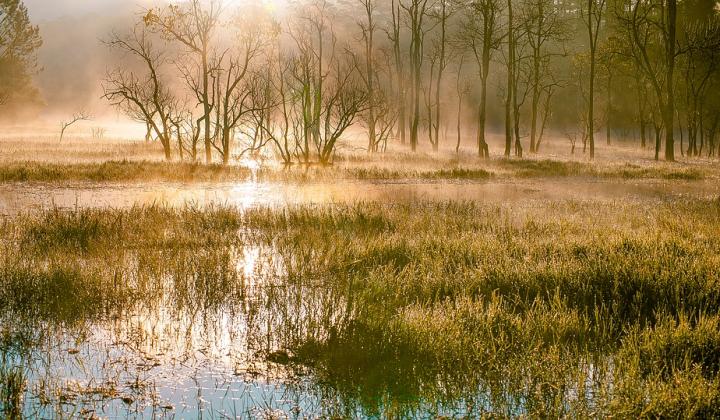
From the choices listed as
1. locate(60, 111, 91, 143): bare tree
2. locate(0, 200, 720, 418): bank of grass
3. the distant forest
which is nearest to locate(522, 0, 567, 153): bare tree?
the distant forest

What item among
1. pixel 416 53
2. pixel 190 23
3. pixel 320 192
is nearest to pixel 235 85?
pixel 190 23

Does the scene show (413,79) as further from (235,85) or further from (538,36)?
(235,85)

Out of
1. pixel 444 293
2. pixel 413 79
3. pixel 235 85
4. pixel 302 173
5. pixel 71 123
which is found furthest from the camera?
pixel 413 79

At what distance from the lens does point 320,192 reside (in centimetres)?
1758

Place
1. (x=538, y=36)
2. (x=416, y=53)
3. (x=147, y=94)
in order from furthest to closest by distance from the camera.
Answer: (x=147, y=94)
(x=416, y=53)
(x=538, y=36)

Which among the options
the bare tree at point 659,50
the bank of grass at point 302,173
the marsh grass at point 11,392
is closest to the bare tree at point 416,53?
the bare tree at point 659,50

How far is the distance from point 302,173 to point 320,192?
5114 millimetres

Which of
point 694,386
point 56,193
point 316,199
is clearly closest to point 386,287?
point 694,386

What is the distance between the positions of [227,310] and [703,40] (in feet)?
121

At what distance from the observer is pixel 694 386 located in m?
4.25

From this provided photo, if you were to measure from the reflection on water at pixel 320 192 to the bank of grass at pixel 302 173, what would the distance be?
5.91ft

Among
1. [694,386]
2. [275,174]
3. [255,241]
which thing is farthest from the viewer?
[275,174]

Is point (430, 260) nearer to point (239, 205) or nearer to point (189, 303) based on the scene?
point (189, 303)

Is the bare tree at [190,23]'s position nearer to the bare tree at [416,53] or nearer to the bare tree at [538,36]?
the bare tree at [416,53]
